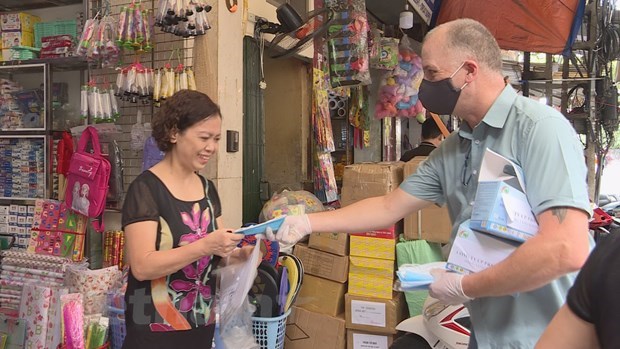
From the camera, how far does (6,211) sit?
3855 millimetres

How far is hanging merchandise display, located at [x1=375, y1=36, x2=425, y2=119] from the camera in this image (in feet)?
17.4

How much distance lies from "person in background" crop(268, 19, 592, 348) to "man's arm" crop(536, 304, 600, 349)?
0.30 m

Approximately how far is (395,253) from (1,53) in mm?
3362

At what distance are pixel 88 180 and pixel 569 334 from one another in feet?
9.82

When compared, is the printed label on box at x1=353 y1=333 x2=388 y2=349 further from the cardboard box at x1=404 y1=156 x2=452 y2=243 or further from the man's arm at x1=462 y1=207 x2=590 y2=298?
the man's arm at x1=462 y1=207 x2=590 y2=298

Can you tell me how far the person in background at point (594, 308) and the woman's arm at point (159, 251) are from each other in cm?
115

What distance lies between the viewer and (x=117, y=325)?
3033mm

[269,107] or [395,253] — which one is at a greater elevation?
[269,107]

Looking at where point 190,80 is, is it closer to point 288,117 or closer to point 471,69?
point 288,117

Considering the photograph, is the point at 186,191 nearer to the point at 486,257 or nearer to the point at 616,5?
the point at 486,257

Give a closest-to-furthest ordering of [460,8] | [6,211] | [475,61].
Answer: [475,61], [6,211], [460,8]

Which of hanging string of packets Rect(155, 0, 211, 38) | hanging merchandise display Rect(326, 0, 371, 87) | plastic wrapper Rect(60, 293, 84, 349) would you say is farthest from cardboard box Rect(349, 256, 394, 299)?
hanging string of packets Rect(155, 0, 211, 38)

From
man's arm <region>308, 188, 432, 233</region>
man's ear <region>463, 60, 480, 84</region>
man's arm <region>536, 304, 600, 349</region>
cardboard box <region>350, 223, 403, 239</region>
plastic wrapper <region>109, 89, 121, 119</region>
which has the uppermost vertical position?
plastic wrapper <region>109, 89, 121, 119</region>

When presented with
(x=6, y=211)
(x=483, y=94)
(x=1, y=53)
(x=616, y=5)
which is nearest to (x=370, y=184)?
(x=483, y=94)
